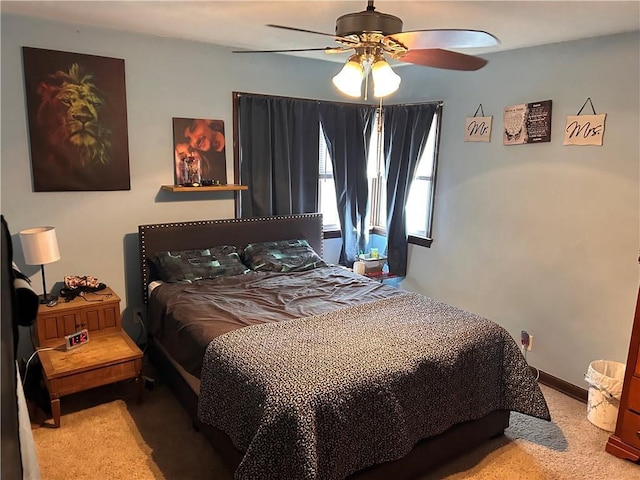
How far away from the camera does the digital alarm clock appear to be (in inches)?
112

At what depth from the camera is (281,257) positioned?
12.3 ft

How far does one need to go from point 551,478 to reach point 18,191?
3.58 metres

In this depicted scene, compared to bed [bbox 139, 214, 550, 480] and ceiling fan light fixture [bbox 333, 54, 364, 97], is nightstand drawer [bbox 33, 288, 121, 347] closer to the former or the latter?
bed [bbox 139, 214, 550, 480]

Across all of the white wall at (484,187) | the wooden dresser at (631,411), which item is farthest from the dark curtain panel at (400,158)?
the wooden dresser at (631,411)

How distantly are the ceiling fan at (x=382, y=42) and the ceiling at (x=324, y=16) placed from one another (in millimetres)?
441

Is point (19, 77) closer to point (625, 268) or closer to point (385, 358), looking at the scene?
point (385, 358)

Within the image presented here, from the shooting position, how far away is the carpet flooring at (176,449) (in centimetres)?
236

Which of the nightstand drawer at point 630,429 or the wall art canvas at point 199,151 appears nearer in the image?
the nightstand drawer at point 630,429

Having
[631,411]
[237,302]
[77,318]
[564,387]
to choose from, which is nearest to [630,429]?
[631,411]

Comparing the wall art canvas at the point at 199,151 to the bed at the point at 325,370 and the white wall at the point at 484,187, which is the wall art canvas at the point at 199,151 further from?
the bed at the point at 325,370

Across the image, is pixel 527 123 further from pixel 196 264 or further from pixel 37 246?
pixel 37 246

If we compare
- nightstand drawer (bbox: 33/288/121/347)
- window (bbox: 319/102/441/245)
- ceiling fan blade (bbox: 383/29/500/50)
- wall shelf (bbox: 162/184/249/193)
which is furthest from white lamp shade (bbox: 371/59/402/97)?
nightstand drawer (bbox: 33/288/121/347)

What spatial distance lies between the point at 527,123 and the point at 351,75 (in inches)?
75.2

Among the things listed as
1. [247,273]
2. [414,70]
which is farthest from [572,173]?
[247,273]
